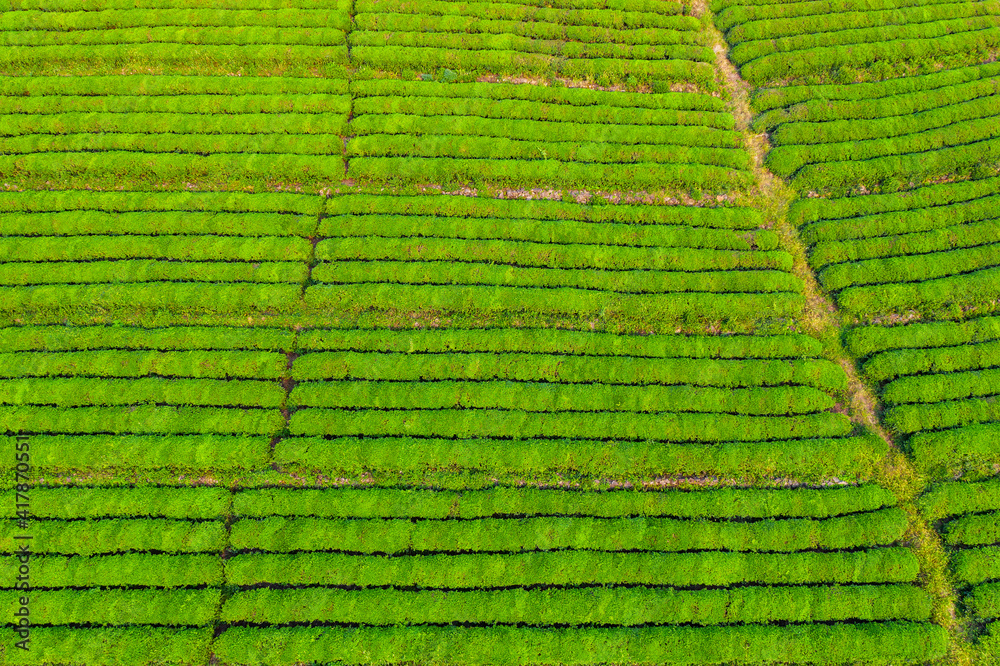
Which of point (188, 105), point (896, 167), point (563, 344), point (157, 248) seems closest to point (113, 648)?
point (157, 248)

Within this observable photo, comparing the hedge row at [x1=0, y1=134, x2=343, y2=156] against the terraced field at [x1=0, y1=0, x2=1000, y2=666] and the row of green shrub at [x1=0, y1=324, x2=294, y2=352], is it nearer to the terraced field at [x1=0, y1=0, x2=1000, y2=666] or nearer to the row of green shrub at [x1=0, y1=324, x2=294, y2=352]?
the terraced field at [x1=0, y1=0, x2=1000, y2=666]

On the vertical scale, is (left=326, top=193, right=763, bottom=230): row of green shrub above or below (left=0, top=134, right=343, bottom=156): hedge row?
below

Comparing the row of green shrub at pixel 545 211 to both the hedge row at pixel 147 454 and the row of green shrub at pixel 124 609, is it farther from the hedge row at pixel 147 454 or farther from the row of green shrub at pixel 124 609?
the row of green shrub at pixel 124 609

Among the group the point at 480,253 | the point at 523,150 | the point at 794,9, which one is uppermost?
the point at 794,9

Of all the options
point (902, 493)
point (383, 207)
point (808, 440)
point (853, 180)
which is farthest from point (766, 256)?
point (383, 207)

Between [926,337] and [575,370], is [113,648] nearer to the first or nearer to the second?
[575,370]

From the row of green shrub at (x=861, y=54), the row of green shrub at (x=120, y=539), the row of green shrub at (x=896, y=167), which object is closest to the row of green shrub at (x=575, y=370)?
the row of green shrub at (x=120, y=539)

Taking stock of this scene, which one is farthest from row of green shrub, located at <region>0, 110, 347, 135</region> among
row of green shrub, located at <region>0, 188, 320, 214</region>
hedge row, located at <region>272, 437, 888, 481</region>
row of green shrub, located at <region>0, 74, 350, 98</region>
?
hedge row, located at <region>272, 437, 888, 481</region>
